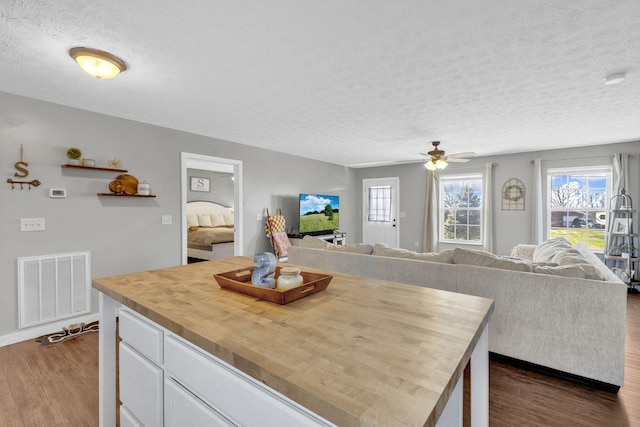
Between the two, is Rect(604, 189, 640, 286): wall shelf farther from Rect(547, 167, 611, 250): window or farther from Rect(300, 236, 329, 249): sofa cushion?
Rect(300, 236, 329, 249): sofa cushion

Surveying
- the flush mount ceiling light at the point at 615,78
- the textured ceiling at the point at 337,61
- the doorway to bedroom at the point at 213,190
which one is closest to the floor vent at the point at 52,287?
the textured ceiling at the point at 337,61

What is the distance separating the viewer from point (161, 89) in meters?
2.57

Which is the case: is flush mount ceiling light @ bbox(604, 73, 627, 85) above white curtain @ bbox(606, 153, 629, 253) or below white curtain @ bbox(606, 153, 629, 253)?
above

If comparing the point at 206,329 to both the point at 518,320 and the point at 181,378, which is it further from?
the point at 518,320

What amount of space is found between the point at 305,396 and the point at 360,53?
6.73ft

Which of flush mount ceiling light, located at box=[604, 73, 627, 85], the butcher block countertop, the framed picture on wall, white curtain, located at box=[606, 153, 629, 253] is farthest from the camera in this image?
the framed picture on wall

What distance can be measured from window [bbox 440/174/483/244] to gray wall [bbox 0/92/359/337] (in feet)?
15.1

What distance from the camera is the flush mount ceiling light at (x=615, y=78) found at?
224 centimetres

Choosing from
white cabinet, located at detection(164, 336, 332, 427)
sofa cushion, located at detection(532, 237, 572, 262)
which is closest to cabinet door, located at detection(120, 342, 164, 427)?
white cabinet, located at detection(164, 336, 332, 427)

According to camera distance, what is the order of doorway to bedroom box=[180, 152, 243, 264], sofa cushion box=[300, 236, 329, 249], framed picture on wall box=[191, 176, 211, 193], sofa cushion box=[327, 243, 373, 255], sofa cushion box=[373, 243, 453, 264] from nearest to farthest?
sofa cushion box=[373, 243, 453, 264] < sofa cushion box=[327, 243, 373, 255] < sofa cushion box=[300, 236, 329, 249] < doorway to bedroom box=[180, 152, 243, 264] < framed picture on wall box=[191, 176, 211, 193]

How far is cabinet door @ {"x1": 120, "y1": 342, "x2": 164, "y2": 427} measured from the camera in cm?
114

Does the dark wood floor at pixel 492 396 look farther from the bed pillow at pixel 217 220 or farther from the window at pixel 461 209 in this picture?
the bed pillow at pixel 217 220

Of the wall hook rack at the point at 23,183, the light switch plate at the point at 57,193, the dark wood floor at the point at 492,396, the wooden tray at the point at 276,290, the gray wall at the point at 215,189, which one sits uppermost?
the gray wall at the point at 215,189

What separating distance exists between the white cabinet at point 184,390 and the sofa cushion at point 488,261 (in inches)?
87.6
